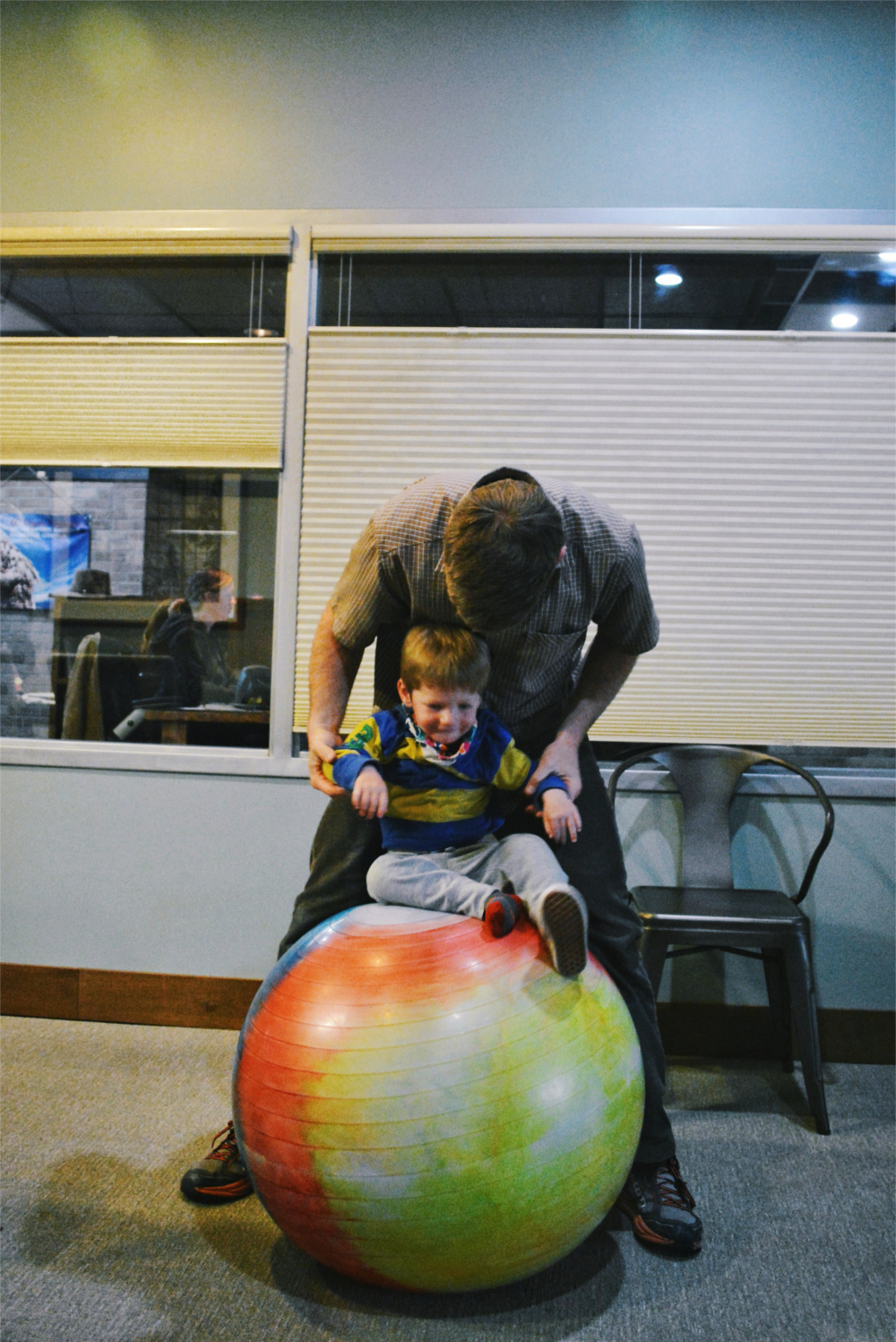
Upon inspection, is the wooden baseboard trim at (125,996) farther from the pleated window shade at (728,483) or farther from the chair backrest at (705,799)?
the chair backrest at (705,799)

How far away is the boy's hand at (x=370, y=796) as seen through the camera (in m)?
1.56

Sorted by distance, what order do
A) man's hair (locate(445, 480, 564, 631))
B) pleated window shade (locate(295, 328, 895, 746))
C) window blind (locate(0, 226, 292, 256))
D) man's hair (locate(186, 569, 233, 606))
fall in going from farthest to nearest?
man's hair (locate(186, 569, 233, 606)), window blind (locate(0, 226, 292, 256)), pleated window shade (locate(295, 328, 895, 746)), man's hair (locate(445, 480, 564, 631))

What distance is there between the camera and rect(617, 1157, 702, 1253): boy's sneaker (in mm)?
1655

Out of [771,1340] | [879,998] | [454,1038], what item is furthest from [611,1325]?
[879,998]

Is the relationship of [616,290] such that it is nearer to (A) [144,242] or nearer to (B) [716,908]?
(A) [144,242]

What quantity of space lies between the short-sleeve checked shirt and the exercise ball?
1.69 ft

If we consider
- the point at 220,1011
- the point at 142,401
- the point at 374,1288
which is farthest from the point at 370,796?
the point at 142,401

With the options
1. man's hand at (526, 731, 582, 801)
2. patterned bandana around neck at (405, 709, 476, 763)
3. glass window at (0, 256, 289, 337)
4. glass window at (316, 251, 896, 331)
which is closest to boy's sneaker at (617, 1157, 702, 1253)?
man's hand at (526, 731, 582, 801)

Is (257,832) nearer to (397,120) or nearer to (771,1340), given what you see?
(771,1340)

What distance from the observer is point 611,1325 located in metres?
1.46

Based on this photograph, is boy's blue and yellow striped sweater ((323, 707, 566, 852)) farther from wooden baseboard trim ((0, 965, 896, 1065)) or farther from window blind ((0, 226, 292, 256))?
window blind ((0, 226, 292, 256))

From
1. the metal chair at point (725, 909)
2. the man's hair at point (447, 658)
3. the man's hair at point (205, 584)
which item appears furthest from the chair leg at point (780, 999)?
the man's hair at point (205, 584)

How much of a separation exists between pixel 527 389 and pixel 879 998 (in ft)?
7.01

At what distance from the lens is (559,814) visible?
1646 millimetres
